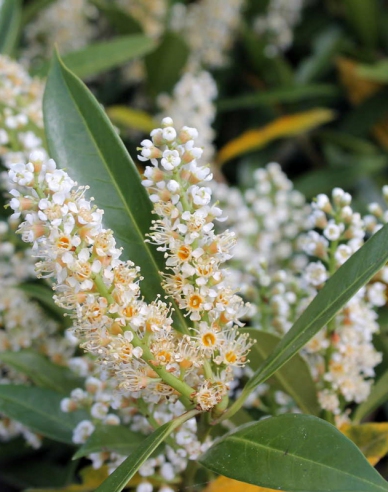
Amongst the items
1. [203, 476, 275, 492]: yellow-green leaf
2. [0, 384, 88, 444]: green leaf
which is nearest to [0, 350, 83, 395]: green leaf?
[0, 384, 88, 444]: green leaf

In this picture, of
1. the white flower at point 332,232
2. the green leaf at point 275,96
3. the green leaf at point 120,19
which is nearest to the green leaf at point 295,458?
the white flower at point 332,232

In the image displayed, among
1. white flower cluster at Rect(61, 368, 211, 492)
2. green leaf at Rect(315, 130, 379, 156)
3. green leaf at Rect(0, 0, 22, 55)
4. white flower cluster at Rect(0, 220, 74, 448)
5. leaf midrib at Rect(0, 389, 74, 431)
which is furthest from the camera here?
green leaf at Rect(315, 130, 379, 156)

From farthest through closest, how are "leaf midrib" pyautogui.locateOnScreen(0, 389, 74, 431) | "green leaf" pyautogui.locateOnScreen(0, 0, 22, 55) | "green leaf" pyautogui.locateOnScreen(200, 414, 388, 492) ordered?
"green leaf" pyautogui.locateOnScreen(0, 0, 22, 55), "leaf midrib" pyautogui.locateOnScreen(0, 389, 74, 431), "green leaf" pyautogui.locateOnScreen(200, 414, 388, 492)

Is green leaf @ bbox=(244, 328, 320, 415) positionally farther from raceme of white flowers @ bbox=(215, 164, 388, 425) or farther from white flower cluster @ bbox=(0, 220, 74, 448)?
white flower cluster @ bbox=(0, 220, 74, 448)

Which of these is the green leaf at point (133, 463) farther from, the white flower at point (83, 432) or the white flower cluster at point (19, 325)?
the white flower cluster at point (19, 325)

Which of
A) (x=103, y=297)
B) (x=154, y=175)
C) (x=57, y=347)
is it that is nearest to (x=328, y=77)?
(x=57, y=347)

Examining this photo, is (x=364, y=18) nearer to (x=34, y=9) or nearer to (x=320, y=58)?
(x=320, y=58)
